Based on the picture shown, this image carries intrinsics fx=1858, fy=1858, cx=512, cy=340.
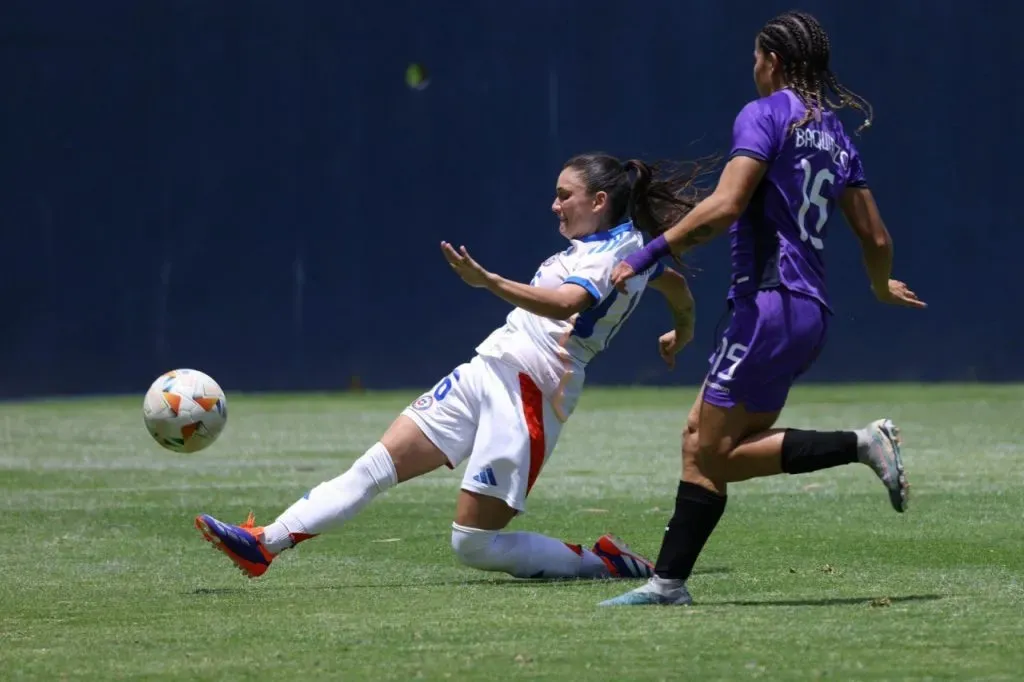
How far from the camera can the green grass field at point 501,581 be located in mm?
5066

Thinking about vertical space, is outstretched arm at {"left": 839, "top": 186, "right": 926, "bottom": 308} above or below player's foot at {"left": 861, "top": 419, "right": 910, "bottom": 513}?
above

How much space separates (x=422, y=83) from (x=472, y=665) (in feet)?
54.4

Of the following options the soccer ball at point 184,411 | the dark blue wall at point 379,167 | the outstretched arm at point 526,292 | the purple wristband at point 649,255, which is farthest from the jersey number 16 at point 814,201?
the dark blue wall at point 379,167

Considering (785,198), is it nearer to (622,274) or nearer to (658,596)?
(622,274)

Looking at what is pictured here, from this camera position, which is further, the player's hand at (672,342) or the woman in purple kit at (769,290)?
the player's hand at (672,342)

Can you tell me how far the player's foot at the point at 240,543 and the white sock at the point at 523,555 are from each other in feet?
2.37

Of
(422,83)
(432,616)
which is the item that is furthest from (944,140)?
(432,616)

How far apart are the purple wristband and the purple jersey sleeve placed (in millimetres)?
375

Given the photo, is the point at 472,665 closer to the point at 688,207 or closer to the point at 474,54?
the point at 688,207

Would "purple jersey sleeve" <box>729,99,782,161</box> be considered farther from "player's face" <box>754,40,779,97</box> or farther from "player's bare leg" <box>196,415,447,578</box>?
"player's bare leg" <box>196,415,447,578</box>

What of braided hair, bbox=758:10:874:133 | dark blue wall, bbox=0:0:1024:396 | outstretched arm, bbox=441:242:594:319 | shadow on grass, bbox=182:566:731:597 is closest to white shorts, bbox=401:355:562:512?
shadow on grass, bbox=182:566:731:597

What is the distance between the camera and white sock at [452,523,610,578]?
6.95 meters

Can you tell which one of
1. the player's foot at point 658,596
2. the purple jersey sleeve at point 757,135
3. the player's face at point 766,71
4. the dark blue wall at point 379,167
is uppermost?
the player's face at point 766,71

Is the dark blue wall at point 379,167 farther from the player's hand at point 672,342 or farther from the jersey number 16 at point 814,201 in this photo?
the jersey number 16 at point 814,201
